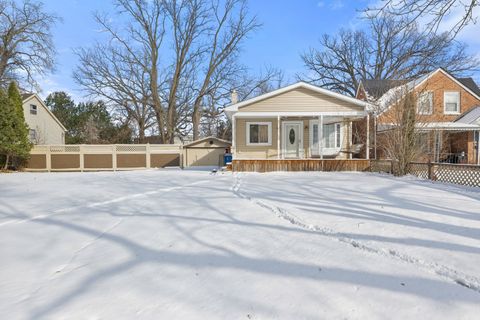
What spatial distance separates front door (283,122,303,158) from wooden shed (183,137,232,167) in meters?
4.83

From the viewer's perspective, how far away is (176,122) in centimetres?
2777

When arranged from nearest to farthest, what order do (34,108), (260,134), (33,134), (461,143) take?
1. (260,134)
2. (461,143)
3. (33,134)
4. (34,108)

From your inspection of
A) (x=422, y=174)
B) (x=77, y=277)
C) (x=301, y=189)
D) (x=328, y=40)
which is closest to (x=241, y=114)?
(x=301, y=189)

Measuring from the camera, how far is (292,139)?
16031mm

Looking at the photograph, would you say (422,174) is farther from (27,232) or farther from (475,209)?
(27,232)

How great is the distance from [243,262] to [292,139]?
1361 cm

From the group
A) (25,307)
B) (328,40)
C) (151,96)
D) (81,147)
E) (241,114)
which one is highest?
(328,40)

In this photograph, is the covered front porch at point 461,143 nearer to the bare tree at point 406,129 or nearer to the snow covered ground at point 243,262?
the bare tree at point 406,129

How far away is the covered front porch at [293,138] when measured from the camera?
15.2 meters

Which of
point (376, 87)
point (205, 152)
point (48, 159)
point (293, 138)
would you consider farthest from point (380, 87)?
point (48, 159)

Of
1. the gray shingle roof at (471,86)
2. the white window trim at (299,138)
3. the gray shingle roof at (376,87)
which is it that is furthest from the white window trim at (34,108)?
the gray shingle roof at (471,86)

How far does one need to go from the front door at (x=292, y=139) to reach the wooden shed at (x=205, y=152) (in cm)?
483

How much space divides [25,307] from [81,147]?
17339 millimetres

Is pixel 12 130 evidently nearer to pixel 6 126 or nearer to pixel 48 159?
pixel 6 126
